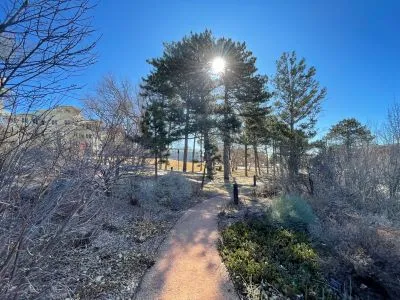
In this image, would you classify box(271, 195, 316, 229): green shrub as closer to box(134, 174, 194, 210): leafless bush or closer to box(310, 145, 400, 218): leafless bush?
box(310, 145, 400, 218): leafless bush

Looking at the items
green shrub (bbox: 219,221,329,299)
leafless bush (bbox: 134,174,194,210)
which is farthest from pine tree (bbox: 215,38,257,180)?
green shrub (bbox: 219,221,329,299)

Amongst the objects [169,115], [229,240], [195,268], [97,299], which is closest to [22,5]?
[97,299]

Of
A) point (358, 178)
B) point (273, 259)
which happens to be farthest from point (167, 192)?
point (358, 178)

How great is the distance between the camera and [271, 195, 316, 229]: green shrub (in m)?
8.33

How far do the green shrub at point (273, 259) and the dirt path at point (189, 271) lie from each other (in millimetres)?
302

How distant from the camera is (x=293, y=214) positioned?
833 cm

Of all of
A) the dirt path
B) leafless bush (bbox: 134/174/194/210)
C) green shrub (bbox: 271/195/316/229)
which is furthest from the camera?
leafless bush (bbox: 134/174/194/210)

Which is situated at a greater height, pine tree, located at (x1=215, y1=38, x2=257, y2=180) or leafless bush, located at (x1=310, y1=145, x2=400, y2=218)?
pine tree, located at (x1=215, y1=38, x2=257, y2=180)

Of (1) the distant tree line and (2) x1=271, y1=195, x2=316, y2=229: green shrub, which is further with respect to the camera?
(1) the distant tree line

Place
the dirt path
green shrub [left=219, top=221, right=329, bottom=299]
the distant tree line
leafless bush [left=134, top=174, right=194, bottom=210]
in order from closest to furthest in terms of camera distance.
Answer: the dirt path < green shrub [left=219, top=221, right=329, bottom=299] < leafless bush [left=134, top=174, right=194, bottom=210] < the distant tree line

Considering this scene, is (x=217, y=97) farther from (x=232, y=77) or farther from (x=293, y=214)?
(x=293, y=214)

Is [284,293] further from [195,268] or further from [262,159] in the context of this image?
[262,159]

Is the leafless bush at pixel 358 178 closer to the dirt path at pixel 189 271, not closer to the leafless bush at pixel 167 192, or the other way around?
the dirt path at pixel 189 271

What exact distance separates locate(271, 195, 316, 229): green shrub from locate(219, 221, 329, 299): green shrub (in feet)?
1.98
